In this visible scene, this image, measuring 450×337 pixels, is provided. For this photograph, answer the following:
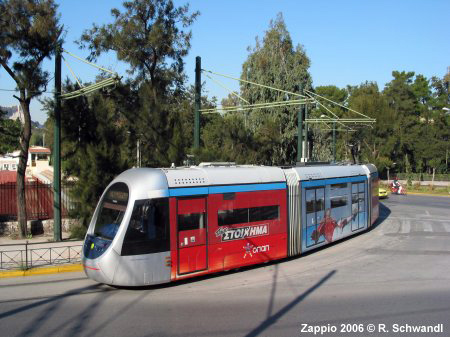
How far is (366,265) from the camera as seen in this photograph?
13.3 metres

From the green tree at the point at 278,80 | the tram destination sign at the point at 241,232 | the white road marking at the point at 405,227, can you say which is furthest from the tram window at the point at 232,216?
the green tree at the point at 278,80

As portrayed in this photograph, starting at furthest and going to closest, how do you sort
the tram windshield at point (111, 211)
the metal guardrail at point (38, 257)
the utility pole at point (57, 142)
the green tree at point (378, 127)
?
the green tree at point (378, 127)
the utility pole at point (57, 142)
the metal guardrail at point (38, 257)
the tram windshield at point (111, 211)

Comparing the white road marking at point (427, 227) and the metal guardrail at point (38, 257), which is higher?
the metal guardrail at point (38, 257)

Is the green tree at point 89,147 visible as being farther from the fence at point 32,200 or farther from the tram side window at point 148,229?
the tram side window at point 148,229

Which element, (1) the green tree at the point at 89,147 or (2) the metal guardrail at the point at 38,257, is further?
(1) the green tree at the point at 89,147

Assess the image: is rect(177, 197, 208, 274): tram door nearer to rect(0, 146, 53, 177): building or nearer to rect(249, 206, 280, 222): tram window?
rect(249, 206, 280, 222): tram window

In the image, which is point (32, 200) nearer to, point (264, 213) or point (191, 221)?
point (191, 221)

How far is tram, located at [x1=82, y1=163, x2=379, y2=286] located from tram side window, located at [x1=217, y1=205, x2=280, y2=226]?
0.03 metres

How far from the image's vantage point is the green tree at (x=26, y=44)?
15.2 metres

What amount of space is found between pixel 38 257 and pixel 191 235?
5.41m

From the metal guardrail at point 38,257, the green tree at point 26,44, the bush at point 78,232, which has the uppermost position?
the green tree at point 26,44

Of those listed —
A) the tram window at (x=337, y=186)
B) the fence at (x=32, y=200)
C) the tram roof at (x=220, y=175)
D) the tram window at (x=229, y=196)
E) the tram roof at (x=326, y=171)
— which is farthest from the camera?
the fence at (x=32, y=200)

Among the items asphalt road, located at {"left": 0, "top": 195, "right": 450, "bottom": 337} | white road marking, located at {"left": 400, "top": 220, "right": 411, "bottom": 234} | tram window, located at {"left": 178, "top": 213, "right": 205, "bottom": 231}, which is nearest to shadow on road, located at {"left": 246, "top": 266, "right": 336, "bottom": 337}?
asphalt road, located at {"left": 0, "top": 195, "right": 450, "bottom": 337}

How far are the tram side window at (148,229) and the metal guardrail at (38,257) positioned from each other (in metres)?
3.76
